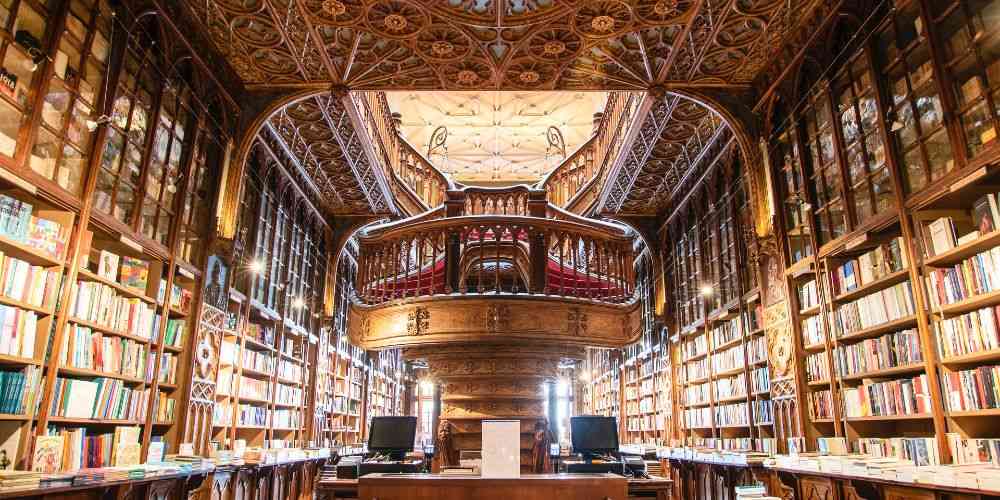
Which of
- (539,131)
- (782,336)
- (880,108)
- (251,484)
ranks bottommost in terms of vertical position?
(251,484)

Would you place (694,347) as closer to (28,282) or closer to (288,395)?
(288,395)

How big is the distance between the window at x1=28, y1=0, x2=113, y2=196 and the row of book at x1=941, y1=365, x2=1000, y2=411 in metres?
5.75

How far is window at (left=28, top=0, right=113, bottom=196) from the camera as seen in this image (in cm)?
382

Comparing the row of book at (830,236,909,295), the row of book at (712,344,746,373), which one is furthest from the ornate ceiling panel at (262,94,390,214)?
the row of book at (712,344,746,373)

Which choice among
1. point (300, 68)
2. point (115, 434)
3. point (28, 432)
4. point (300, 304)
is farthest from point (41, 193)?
point (300, 304)

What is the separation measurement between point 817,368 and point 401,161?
8.52 metres

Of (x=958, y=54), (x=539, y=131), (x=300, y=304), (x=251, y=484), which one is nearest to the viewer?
(x=958, y=54)

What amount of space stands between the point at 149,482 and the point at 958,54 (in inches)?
250

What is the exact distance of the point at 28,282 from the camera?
3.65 m

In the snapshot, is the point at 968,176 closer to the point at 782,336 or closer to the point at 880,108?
the point at 880,108

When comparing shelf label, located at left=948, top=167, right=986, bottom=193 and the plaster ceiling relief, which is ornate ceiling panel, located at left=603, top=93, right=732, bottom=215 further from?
the plaster ceiling relief

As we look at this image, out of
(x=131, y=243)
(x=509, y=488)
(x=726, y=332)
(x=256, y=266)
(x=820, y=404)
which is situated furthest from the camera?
(x=726, y=332)

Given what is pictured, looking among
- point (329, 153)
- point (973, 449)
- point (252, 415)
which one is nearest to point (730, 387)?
point (973, 449)

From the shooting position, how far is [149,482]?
4.57 m
